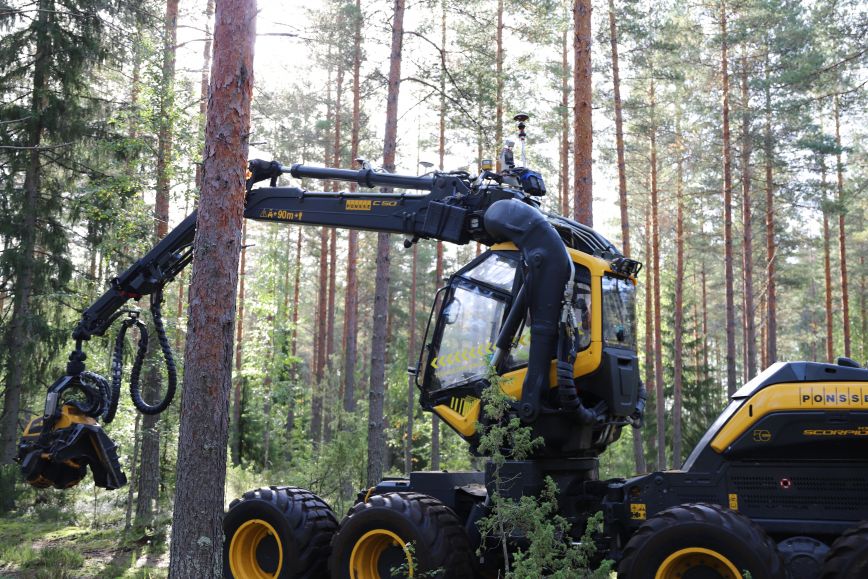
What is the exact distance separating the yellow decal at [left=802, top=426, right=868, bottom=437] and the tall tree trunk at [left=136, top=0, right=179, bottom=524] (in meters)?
10.4

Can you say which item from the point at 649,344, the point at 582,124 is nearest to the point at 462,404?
the point at 582,124

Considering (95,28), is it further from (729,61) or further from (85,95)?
(729,61)

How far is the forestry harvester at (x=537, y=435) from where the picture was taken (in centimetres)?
580

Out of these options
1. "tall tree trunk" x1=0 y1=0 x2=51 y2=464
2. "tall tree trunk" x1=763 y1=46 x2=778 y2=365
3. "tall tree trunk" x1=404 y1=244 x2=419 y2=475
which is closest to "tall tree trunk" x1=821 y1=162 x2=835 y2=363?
"tall tree trunk" x1=763 y1=46 x2=778 y2=365

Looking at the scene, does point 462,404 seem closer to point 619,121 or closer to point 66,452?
point 66,452

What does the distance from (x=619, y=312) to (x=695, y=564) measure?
241 centimetres

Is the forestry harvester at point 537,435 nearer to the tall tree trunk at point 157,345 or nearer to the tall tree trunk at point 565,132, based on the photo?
the tall tree trunk at point 157,345

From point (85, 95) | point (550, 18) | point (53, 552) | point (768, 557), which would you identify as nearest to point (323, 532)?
point (768, 557)

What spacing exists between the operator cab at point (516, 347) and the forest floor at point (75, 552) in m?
5.03

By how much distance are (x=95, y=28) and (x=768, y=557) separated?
16605 millimetres

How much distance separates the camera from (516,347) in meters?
7.10

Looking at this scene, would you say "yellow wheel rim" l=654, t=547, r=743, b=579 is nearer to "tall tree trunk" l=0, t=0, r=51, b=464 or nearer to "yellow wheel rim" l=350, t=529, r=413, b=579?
"yellow wheel rim" l=350, t=529, r=413, b=579

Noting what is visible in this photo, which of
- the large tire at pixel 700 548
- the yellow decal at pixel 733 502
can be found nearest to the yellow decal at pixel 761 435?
the yellow decal at pixel 733 502

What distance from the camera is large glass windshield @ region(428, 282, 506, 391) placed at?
7.34 metres
